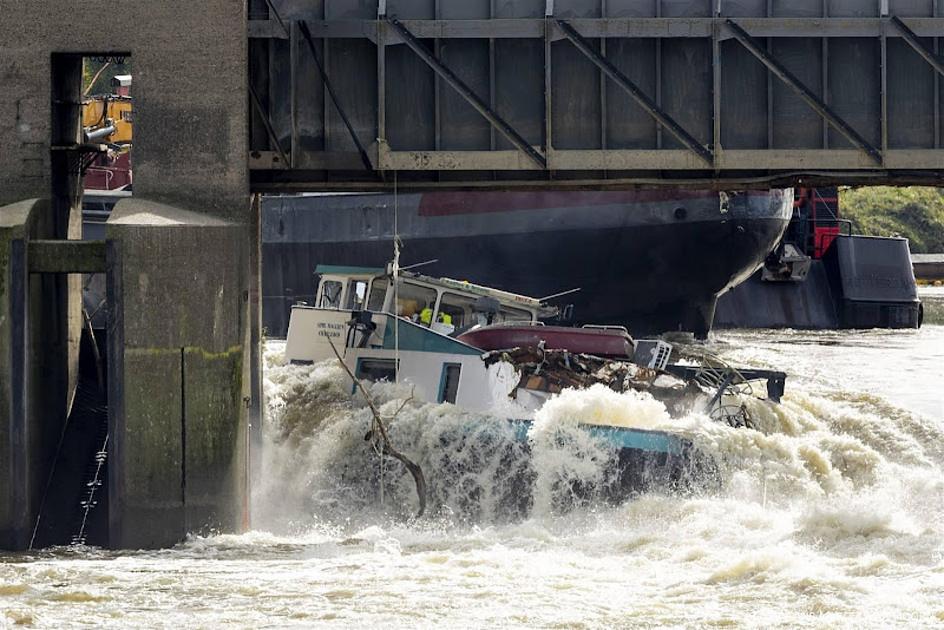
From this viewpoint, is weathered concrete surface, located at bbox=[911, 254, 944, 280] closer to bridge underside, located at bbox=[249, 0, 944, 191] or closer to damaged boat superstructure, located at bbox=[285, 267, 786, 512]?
damaged boat superstructure, located at bbox=[285, 267, 786, 512]

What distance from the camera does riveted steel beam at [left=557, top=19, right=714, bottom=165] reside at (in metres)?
21.5

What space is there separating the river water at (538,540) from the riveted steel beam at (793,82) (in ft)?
14.9

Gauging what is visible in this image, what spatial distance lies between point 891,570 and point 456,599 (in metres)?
4.95

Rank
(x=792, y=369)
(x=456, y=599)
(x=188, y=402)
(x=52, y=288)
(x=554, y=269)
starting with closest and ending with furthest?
(x=456, y=599) → (x=188, y=402) → (x=52, y=288) → (x=792, y=369) → (x=554, y=269)

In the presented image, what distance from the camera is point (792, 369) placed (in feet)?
131

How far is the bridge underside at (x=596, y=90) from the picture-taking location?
21688 millimetres

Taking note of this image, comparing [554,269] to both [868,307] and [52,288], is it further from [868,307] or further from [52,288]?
[52,288]

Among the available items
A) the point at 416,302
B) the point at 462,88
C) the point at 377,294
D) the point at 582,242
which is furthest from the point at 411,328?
the point at 582,242

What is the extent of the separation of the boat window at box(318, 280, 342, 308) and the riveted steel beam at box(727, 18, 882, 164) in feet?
32.9

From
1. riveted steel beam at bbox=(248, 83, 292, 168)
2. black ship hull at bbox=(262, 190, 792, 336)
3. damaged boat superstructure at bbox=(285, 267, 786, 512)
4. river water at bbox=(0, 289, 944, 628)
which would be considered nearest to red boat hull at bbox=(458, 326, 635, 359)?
damaged boat superstructure at bbox=(285, 267, 786, 512)

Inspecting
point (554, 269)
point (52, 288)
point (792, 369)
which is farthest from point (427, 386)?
point (554, 269)

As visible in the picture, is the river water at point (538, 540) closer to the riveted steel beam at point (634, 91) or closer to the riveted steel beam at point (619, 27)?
the riveted steel beam at point (634, 91)

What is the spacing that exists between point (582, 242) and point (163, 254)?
2951 cm

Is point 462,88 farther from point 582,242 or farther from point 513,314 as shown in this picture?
point 582,242
